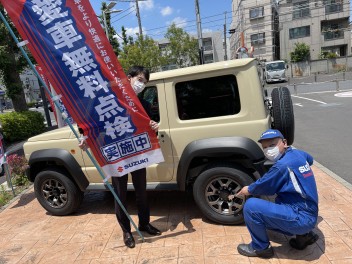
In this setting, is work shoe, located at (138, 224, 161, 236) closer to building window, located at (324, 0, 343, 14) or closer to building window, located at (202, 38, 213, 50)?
building window, located at (324, 0, 343, 14)

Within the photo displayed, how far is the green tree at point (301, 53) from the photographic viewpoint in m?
41.1

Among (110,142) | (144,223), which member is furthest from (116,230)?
(110,142)

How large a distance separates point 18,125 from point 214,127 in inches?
430

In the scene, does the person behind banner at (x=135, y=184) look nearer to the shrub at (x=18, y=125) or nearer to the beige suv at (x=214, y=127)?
the beige suv at (x=214, y=127)

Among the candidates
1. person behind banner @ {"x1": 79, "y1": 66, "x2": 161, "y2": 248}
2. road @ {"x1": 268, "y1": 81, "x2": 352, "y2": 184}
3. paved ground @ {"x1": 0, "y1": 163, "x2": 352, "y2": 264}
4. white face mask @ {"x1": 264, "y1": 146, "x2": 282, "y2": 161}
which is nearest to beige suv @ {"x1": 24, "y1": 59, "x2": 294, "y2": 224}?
person behind banner @ {"x1": 79, "y1": 66, "x2": 161, "y2": 248}

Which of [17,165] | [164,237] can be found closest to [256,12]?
[17,165]

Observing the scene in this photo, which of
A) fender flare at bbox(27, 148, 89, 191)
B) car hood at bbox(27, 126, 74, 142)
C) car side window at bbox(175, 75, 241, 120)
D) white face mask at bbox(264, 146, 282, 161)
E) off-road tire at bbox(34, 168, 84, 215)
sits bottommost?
off-road tire at bbox(34, 168, 84, 215)

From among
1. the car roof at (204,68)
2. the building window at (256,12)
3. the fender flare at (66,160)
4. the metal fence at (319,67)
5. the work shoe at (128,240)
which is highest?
the building window at (256,12)

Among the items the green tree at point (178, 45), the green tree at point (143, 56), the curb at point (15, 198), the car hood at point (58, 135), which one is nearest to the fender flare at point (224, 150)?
the car hood at point (58, 135)

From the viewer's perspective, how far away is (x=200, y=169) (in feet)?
12.4

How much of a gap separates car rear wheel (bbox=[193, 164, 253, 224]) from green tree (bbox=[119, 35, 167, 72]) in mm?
22099

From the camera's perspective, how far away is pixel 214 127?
142 inches

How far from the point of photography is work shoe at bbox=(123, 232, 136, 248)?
355 cm

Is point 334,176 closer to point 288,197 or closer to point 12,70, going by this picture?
point 288,197
